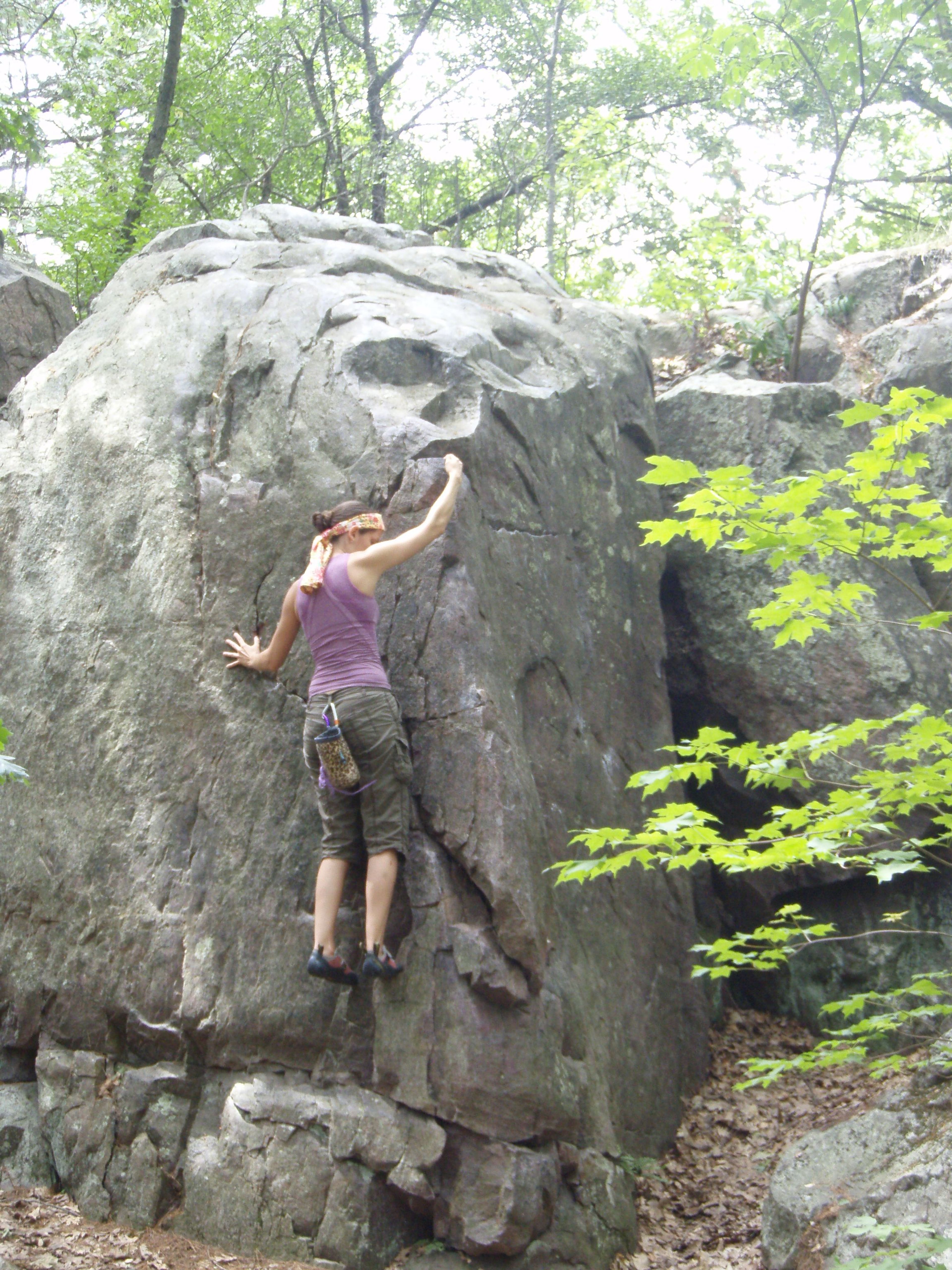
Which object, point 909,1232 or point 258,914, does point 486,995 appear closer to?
point 258,914

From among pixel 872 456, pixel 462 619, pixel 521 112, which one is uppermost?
pixel 521 112

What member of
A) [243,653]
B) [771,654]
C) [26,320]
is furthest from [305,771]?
[26,320]

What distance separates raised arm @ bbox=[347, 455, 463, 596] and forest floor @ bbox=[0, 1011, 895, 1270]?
11.8ft

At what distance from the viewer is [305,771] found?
20.3 feet

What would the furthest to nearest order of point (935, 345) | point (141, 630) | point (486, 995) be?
point (935, 345), point (141, 630), point (486, 995)

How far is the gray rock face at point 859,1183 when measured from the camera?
4902 millimetres

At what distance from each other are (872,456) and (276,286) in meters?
4.87

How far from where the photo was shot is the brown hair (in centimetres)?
611

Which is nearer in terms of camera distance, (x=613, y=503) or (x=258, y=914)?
(x=258, y=914)

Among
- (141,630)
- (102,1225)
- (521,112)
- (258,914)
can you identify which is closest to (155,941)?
(258,914)

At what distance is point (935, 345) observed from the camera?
1014 centimetres

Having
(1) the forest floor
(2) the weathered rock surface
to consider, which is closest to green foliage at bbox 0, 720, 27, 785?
(1) the forest floor

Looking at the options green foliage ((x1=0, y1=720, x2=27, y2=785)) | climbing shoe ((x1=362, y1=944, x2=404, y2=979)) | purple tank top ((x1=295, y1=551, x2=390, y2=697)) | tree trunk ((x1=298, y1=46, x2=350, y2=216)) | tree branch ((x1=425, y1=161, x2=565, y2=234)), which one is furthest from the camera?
tree branch ((x1=425, y1=161, x2=565, y2=234))

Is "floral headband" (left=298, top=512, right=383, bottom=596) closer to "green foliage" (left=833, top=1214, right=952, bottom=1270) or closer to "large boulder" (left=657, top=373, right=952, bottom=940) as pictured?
"large boulder" (left=657, top=373, right=952, bottom=940)
